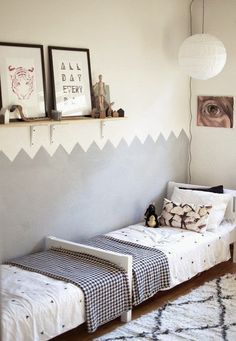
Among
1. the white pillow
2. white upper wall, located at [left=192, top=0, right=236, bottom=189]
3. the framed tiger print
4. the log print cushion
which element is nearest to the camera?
the framed tiger print

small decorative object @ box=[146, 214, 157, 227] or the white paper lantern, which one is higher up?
the white paper lantern

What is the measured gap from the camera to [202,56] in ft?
12.5

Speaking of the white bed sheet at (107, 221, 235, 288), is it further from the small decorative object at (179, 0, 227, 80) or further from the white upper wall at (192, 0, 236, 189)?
the small decorative object at (179, 0, 227, 80)

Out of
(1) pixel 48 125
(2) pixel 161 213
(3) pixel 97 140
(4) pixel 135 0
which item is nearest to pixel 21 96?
(1) pixel 48 125

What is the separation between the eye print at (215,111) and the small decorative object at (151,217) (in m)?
1.05

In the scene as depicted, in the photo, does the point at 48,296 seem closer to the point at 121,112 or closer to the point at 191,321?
the point at 191,321

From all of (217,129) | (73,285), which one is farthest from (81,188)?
(217,129)

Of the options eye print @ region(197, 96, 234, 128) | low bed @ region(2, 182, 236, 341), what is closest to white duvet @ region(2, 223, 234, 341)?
low bed @ region(2, 182, 236, 341)

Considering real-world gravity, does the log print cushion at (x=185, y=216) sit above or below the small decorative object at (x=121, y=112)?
below

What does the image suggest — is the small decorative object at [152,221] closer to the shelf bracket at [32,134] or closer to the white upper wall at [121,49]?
the white upper wall at [121,49]

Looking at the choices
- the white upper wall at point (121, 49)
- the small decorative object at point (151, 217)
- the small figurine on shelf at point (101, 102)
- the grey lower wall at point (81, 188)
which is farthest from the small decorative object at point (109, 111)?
the small decorative object at point (151, 217)

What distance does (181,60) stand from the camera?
3938mm

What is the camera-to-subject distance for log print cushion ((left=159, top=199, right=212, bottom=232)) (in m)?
3.95

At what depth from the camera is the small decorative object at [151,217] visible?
4035 mm
